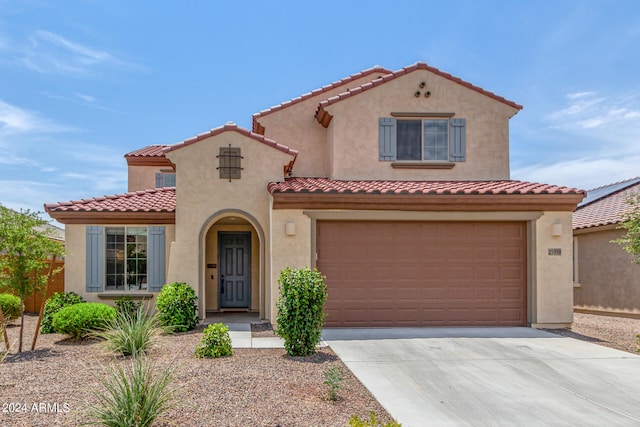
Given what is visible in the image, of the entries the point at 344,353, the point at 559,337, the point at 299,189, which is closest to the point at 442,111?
the point at 299,189

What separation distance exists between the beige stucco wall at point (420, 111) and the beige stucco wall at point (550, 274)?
2.75 meters

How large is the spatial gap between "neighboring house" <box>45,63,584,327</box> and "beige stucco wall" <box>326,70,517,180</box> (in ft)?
0.11

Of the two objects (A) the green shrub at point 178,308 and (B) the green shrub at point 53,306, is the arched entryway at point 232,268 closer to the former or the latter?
(A) the green shrub at point 178,308

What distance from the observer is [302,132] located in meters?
16.0

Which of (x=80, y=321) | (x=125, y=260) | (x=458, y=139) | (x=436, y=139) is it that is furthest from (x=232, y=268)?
(x=458, y=139)

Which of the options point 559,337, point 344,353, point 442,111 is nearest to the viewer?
point 344,353

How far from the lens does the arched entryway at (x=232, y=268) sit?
1506 centimetres

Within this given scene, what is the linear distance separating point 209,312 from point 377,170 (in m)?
6.59

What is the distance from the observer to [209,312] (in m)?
14.9

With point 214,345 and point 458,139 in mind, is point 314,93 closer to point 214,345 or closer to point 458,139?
point 458,139

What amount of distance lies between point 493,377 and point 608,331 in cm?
682

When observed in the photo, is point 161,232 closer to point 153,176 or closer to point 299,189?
point 299,189

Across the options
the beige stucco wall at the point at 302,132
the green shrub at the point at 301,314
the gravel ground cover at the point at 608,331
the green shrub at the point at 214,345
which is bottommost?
the gravel ground cover at the point at 608,331

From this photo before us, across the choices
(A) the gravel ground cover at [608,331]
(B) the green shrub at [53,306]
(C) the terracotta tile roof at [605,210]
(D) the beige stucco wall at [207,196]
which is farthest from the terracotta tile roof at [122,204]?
(C) the terracotta tile roof at [605,210]
